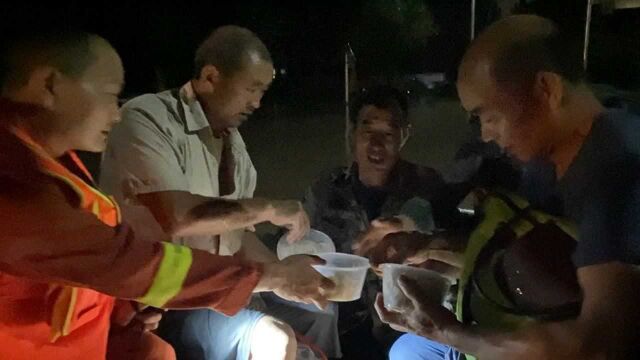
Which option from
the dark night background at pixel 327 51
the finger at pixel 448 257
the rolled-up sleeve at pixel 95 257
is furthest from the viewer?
the finger at pixel 448 257

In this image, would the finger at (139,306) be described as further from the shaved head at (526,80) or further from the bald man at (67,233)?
the shaved head at (526,80)

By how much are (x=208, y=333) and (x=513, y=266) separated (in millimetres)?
508

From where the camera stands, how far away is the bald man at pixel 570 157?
0.98 metres

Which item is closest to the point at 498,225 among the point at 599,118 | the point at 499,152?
the point at 499,152

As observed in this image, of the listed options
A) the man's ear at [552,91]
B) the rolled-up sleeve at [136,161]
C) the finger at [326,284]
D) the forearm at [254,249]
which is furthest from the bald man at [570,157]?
the rolled-up sleeve at [136,161]

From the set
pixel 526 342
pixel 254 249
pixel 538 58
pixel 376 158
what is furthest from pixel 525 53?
pixel 254 249

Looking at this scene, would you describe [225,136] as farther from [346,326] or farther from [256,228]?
[346,326]

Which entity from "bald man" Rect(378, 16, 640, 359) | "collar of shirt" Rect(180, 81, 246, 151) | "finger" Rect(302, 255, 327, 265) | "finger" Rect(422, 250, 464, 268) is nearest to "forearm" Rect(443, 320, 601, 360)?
"bald man" Rect(378, 16, 640, 359)

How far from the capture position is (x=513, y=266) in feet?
3.60

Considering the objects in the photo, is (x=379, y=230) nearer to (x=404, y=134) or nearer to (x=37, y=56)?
(x=404, y=134)

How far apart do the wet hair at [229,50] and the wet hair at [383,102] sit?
0.50ft

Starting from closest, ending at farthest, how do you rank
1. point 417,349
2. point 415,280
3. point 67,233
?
point 67,233 < point 415,280 < point 417,349

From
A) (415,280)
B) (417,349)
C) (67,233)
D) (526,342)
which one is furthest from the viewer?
(417,349)

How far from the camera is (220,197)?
3.83ft
